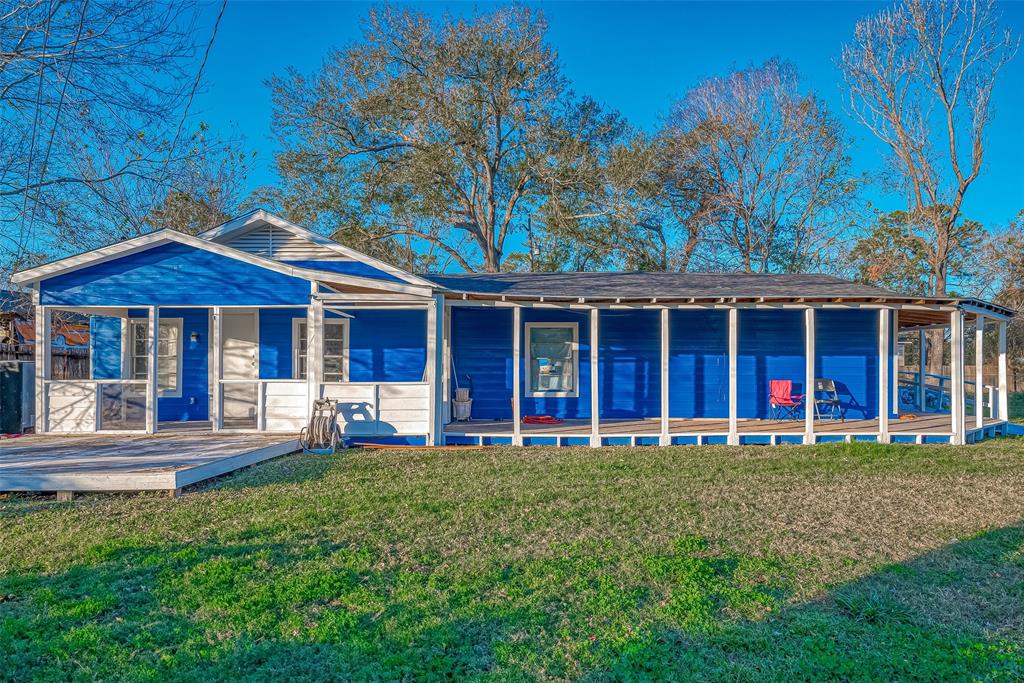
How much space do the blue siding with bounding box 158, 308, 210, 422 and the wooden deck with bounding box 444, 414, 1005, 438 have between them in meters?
5.06

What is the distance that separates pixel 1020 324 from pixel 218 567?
32.4m

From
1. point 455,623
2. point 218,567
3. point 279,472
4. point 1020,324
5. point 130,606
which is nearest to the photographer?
point 455,623

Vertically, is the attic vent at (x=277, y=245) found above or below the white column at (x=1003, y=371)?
above

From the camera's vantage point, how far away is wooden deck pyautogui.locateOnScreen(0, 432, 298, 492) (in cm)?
630

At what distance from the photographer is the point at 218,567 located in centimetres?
414

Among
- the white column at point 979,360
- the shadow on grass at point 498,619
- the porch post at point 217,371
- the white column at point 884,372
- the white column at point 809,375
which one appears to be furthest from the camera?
the white column at point 979,360

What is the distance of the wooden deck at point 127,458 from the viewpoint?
20.7 ft

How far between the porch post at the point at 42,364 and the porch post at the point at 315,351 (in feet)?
13.4

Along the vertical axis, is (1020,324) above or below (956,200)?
below

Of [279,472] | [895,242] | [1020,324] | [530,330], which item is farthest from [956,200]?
[279,472]

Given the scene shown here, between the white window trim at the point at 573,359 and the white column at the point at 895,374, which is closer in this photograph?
the white column at the point at 895,374

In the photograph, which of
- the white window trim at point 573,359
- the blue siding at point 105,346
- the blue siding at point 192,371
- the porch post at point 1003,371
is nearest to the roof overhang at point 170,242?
the blue siding at point 192,371

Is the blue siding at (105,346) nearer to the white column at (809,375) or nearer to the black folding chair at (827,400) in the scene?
the white column at (809,375)

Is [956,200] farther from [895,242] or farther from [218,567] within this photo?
[218,567]
